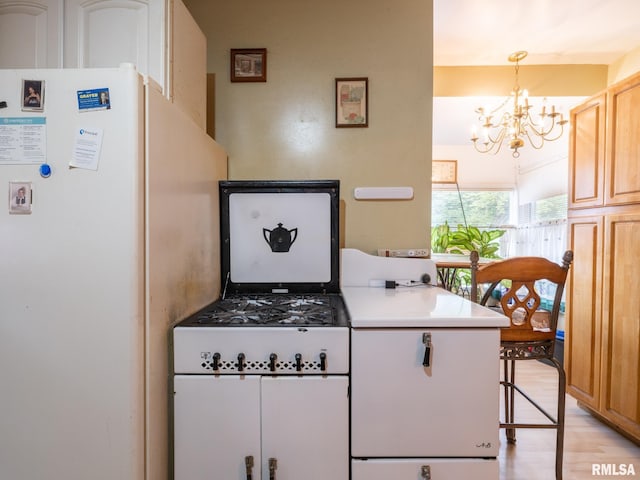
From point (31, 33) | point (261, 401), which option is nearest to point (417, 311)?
point (261, 401)

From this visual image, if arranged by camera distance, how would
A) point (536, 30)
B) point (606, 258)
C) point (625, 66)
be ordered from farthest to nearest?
1. point (625, 66)
2. point (536, 30)
3. point (606, 258)

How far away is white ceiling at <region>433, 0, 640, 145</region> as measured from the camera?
2.21 metres

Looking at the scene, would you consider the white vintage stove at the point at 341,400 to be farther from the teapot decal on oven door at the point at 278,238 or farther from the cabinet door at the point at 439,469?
the teapot decal on oven door at the point at 278,238

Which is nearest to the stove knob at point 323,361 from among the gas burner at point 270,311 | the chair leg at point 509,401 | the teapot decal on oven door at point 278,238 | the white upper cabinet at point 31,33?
the gas burner at point 270,311

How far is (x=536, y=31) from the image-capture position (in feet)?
8.11

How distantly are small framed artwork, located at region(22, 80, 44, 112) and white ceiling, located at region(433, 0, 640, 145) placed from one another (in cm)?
232

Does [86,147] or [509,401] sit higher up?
[86,147]

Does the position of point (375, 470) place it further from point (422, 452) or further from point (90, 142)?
point (90, 142)

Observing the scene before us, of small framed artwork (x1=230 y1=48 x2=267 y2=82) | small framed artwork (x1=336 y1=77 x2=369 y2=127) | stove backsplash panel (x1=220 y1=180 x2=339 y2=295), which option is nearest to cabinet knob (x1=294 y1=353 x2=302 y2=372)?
stove backsplash panel (x1=220 y1=180 x2=339 y2=295)

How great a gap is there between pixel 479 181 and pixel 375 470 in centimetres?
538

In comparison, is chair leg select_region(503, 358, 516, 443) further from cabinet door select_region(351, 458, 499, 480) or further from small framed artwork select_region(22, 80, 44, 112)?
small framed artwork select_region(22, 80, 44, 112)

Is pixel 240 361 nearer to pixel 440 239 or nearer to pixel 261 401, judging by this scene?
pixel 261 401

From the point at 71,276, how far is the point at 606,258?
9.21 feet

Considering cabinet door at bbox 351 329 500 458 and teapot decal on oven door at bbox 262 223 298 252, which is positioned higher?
teapot decal on oven door at bbox 262 223 298 252
